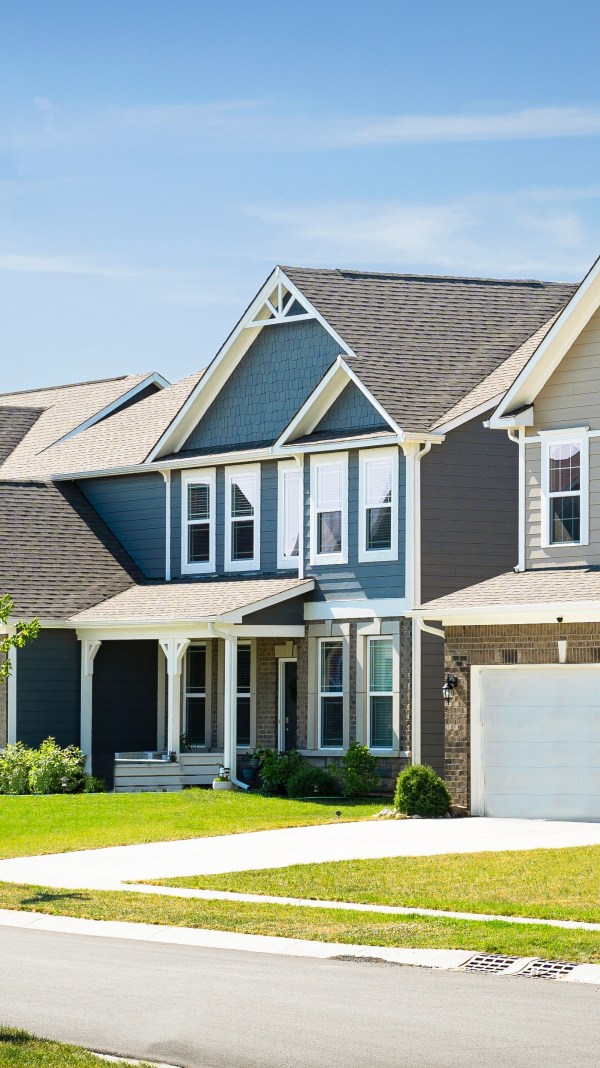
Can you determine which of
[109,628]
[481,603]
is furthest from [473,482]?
[109,628]

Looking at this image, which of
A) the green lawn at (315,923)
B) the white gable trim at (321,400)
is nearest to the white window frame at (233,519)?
the white gable trim at (321,400)

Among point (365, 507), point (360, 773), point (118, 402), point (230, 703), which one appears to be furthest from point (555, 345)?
point (118, 402)

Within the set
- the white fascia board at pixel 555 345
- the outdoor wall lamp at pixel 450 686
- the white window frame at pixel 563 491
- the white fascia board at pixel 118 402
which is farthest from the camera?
the white fascia board at pixel 118 402

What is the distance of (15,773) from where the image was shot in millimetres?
31078

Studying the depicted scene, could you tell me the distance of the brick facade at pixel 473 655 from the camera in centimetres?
2536

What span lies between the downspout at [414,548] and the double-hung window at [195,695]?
6.16 metres

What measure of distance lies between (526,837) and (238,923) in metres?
7.95

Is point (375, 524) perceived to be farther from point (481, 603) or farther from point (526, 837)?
point (526, 837)

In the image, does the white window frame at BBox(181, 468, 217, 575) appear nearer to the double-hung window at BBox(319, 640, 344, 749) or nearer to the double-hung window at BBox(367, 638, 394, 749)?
the double-hung window at BBox(319, 640, 344, 749)

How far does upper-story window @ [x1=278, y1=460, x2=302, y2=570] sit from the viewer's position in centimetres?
3219

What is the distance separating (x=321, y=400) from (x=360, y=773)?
690 centimetres

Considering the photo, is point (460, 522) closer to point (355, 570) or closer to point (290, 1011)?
point (355, 570)

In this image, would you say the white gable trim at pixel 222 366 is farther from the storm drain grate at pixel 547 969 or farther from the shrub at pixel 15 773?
the storm drain grate at pixel 547 969

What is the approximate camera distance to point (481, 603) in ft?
85.5
